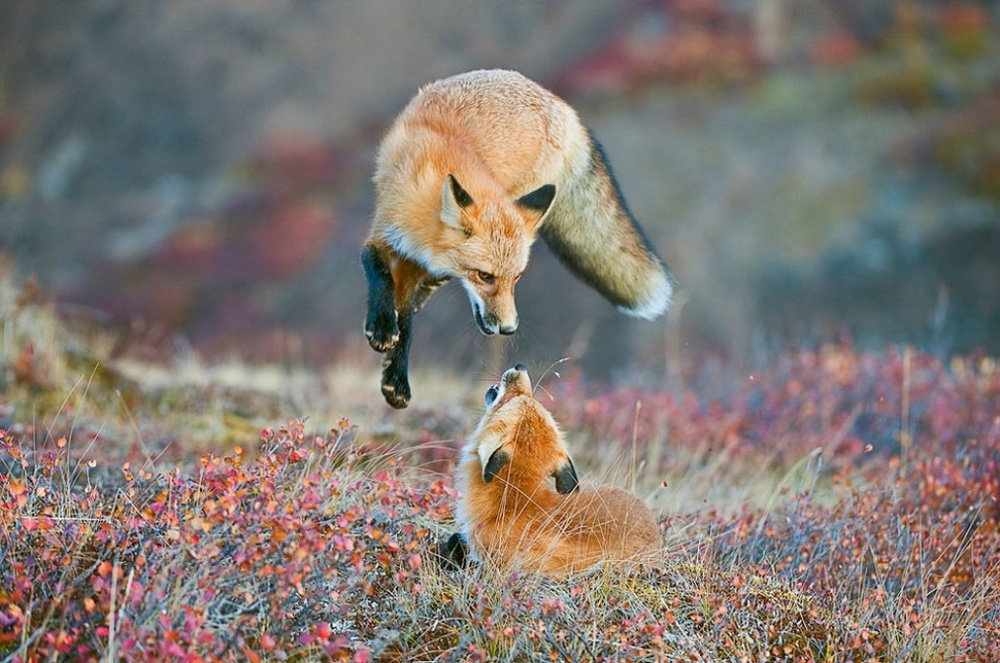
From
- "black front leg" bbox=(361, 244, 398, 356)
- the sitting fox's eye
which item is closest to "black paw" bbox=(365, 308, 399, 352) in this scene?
"black front leg" bbox=(361, 244, 398, 356)

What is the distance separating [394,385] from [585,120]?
1778cm

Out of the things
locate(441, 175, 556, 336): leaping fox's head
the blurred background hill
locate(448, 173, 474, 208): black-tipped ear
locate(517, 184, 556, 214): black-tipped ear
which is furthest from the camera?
the blurred background hill

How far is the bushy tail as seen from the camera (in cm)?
675

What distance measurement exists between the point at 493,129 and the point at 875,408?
13.5 feet

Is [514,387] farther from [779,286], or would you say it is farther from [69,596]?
[779,286]

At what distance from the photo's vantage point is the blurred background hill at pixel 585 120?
20.3m

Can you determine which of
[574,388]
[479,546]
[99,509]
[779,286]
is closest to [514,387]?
[479,546]

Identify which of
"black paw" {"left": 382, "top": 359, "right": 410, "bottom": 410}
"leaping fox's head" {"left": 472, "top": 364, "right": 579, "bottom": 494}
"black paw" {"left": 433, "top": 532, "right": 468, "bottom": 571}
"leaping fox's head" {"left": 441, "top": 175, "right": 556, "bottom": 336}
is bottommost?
"black paw" {"left": 433, "top": 532, "right": 468, "bottom": 571}

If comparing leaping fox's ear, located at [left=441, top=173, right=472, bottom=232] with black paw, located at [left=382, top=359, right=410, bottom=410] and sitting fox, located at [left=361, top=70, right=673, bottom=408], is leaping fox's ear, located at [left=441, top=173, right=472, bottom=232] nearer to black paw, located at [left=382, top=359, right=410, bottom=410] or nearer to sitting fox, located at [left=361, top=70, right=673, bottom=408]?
sitting fox, located at [left=361, top=70, right=673, bottom=408]

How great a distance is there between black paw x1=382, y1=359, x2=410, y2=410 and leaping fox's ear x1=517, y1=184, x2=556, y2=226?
1.10 meters

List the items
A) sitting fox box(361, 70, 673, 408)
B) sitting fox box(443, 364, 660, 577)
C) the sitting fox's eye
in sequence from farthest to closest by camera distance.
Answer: sitting fox box(361, 70, 673, 408) < the sitting fox's eye < sitting fox box(443, 364, 660, 577)

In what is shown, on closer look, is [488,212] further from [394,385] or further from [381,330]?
[394,385]

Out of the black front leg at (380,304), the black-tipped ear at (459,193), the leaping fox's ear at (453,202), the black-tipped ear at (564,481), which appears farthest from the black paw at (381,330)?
the black-tipped ear at (564,481)

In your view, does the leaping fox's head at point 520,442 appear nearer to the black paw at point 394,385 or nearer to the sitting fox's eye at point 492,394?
the sitting fox's eye at point 492,394
